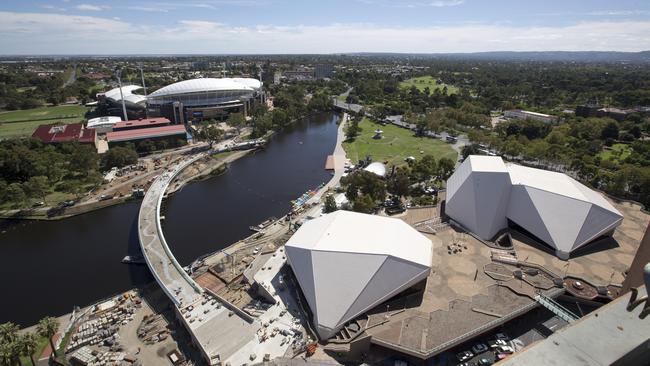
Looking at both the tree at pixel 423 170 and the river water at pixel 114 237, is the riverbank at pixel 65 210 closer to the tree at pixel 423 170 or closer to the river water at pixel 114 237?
the river water at pixel 114 237

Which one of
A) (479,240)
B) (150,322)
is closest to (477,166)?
(479,240)

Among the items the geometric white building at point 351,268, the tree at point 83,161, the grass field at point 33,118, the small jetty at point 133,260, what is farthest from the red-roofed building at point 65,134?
the geometric white building at point 351,268

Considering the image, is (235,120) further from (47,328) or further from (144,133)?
(47,328)

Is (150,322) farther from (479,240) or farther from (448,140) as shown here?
(448,140)

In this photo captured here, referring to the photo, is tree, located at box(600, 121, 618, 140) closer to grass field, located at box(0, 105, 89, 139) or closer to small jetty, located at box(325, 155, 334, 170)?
small jetty, located at box(325, 155, 334, 170)

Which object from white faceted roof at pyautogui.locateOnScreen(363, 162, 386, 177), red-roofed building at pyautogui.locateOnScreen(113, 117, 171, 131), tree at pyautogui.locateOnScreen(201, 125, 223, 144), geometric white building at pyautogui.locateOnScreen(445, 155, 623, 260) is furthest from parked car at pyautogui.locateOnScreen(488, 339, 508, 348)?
red-roofed building at pyautogui.locateOnScreen(113, 117, 171, 131)
